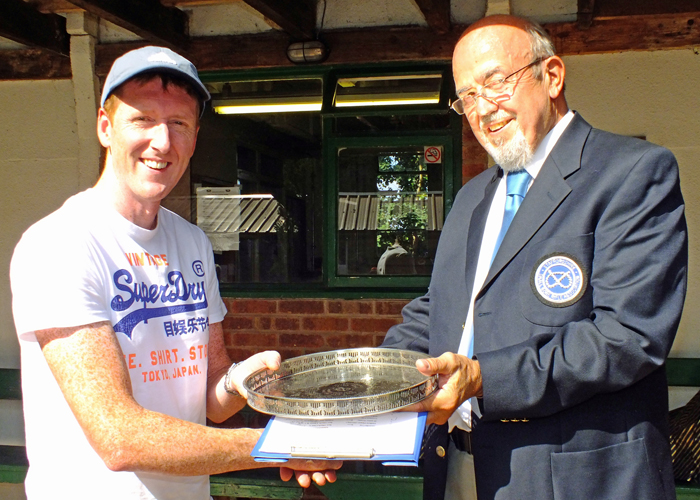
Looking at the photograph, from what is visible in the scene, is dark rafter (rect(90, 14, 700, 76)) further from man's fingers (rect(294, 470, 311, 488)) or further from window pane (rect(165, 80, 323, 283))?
man's fingers (rect(294, 470, 311, 488))

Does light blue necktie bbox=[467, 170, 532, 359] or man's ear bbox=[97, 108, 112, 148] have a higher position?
man's ear bbox=[97, 108, 112, 148]

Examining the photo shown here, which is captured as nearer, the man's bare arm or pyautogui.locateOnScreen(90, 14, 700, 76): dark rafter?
the man's bare arm

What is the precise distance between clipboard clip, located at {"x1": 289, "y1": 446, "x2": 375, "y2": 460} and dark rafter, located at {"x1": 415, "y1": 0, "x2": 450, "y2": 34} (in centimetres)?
307

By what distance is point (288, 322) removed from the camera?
183 inches

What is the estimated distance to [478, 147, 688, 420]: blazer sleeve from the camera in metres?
1.57

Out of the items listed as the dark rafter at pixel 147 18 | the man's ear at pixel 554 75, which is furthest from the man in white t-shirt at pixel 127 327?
the dark rafter at pixel 147 18

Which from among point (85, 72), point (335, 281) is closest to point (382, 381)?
point (335, 281)

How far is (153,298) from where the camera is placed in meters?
1.70

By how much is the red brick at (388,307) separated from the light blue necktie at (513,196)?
2.53 meters

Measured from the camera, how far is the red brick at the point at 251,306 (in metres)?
4.69

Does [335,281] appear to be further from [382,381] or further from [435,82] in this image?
[382,381]

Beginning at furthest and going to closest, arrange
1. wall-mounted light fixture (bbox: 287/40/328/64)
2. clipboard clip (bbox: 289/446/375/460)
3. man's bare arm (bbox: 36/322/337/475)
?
wall-mounted light fixture (bbox: 287/40/328/64) → man's bare arm (bbox: 36/322/337/475) → clipboard clip (bbox: 289/446/375/460)

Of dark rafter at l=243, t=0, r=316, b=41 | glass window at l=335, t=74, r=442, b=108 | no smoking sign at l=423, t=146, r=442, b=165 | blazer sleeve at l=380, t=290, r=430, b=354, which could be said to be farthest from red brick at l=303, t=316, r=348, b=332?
blazer sleeve at l=380, t=290, r=430, b=354

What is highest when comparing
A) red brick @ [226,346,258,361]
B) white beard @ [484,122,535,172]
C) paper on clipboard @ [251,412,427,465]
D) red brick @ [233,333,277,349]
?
white beard @ [484,122,535,172]
